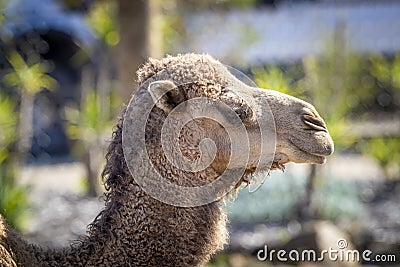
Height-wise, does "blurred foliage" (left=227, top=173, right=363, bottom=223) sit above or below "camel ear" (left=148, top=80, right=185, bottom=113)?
above

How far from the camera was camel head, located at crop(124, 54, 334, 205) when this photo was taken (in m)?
3.06

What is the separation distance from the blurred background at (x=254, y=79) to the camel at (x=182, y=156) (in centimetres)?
326

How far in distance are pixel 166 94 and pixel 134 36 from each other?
14.2 feet

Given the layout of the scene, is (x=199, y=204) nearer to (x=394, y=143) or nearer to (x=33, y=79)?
(x=33, y=79)

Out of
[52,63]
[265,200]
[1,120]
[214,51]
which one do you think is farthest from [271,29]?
[1,120]

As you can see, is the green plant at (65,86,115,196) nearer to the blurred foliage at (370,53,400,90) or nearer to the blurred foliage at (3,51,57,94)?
the blurred foliage at (3,51,57,94)

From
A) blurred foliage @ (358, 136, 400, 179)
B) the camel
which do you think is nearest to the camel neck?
the camel

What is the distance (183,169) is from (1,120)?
548 cm

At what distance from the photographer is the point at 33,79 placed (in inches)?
343

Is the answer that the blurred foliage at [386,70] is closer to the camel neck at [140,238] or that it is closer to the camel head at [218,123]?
the camel head at [218,123]

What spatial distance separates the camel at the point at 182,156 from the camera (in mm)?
3045

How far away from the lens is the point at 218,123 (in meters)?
3.10

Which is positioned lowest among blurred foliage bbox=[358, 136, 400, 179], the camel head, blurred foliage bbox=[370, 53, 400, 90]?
the camel head

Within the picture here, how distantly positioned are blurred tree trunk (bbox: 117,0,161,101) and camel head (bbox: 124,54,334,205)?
4013mm
